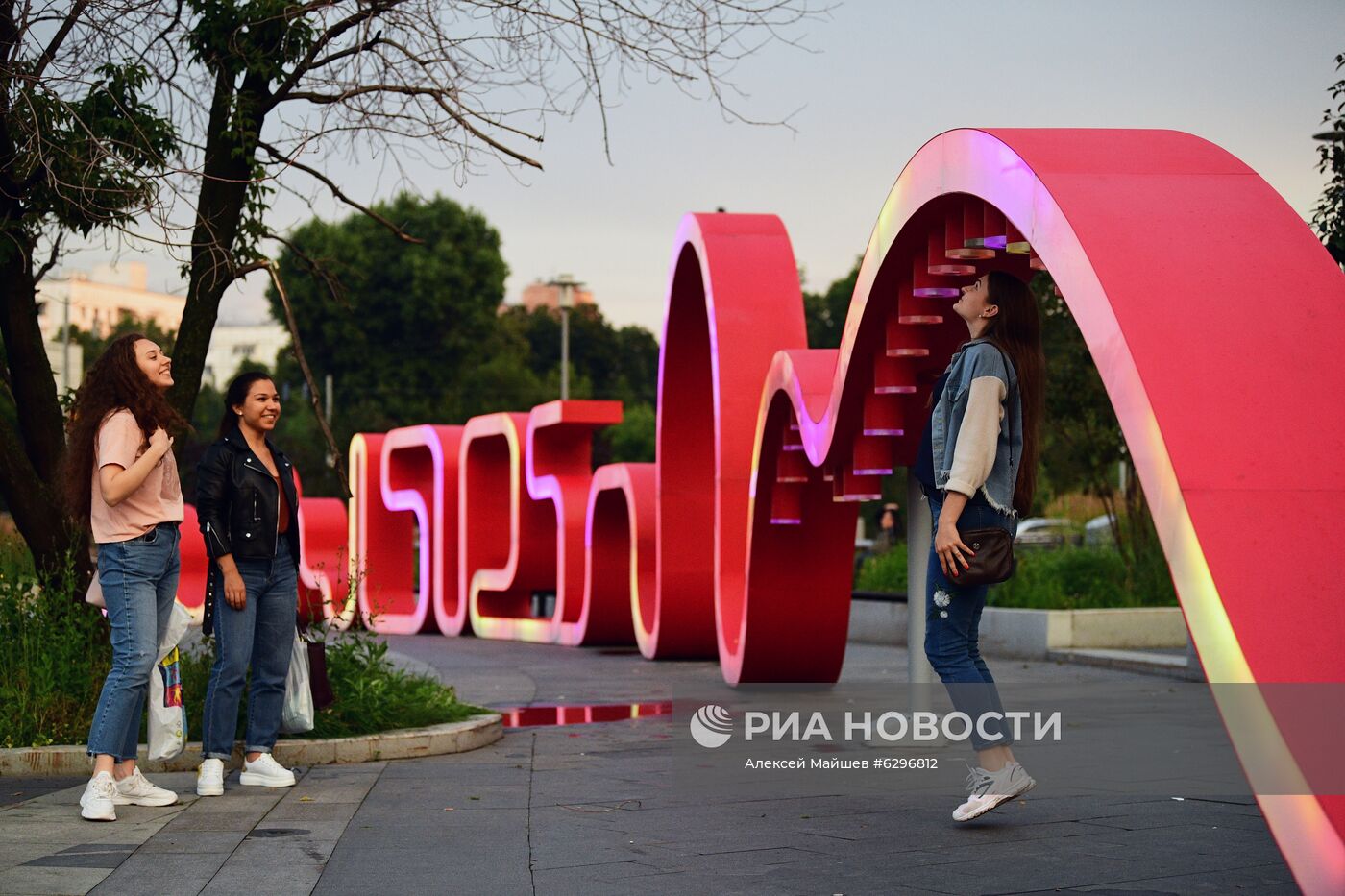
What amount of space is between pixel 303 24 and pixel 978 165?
4604mm

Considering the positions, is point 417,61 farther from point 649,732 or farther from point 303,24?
point 649,732

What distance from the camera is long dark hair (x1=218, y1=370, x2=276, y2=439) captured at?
7.61 meters

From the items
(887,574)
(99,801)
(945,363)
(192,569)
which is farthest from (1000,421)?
(192,569)

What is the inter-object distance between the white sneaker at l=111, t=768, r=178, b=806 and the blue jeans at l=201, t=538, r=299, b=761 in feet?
1.33

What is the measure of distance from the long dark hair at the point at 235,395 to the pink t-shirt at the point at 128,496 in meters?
0.63

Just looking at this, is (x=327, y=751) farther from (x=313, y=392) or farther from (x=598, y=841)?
(x=598, y=841)

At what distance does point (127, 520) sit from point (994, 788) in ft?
11.9

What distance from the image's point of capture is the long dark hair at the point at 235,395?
761cm

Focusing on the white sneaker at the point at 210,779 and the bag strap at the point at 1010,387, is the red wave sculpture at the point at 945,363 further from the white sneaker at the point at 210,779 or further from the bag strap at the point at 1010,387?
the white sneaker at the point at 210,779

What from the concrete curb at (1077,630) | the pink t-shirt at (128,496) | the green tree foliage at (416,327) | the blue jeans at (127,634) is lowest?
the concrete curb at (1077,630)

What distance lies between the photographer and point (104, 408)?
7.02m

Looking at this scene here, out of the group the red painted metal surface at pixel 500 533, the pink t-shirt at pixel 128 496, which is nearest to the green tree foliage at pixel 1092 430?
the red painted metal surface at pixel 500 533

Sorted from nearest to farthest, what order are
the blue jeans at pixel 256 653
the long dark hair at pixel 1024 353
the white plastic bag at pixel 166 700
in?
1. the long dark hair at pixel 1024 353
2. the white plastic bag at pixel 166 700
3. the blue jeans at pixel 256 653

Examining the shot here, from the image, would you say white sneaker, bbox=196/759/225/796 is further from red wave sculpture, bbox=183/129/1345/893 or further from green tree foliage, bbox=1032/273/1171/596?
green tree foliage, bbox=1032/273/1171/596
